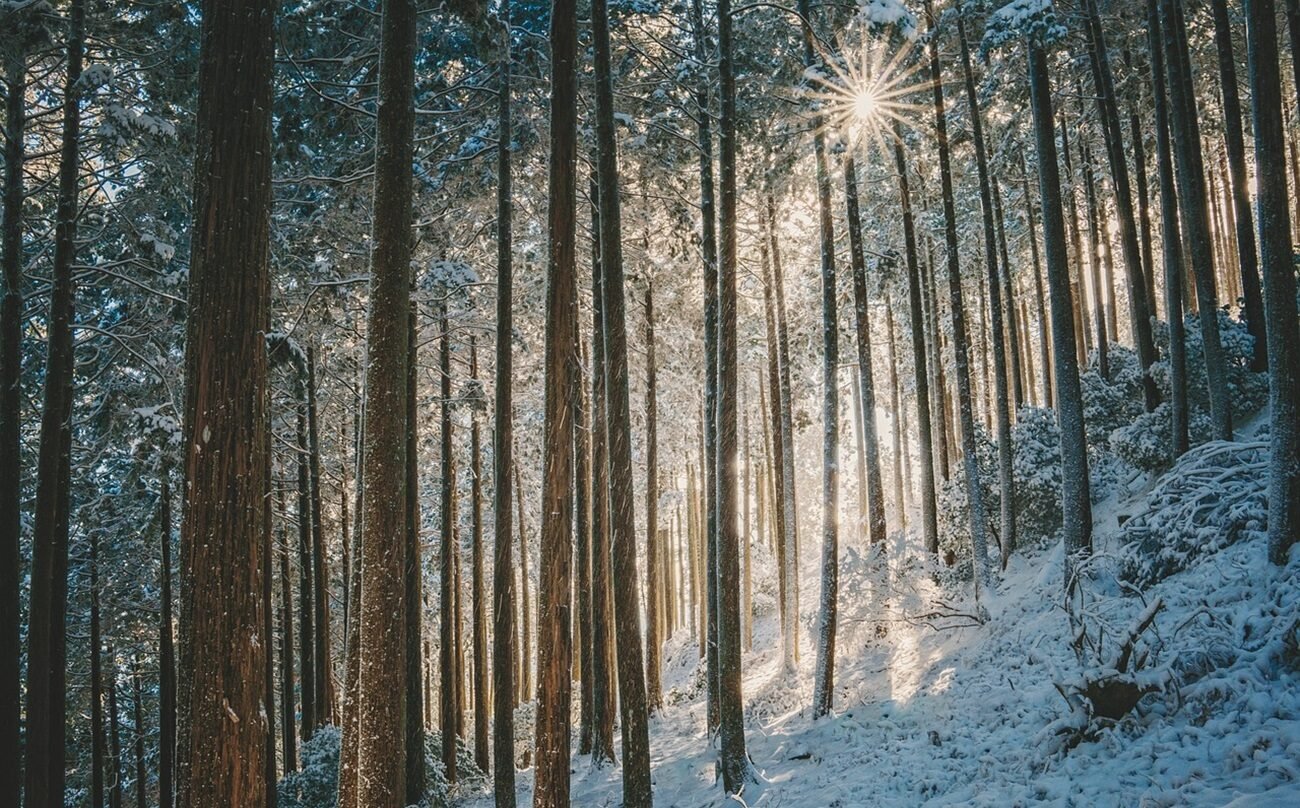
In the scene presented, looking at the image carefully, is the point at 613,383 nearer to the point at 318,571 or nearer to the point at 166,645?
the point at 318,571

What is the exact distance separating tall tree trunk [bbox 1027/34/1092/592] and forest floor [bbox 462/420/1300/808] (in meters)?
0.95

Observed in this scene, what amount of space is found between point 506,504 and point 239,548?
18.7 ft

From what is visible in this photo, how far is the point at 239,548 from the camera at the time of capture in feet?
14.0

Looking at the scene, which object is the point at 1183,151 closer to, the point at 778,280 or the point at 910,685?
the point at 778,280

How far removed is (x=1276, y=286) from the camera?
6.93m

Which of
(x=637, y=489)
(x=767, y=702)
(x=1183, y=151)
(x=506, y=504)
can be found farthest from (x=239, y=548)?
(x=637, y=489)

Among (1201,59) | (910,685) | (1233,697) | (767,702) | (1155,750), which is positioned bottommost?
(767,702)

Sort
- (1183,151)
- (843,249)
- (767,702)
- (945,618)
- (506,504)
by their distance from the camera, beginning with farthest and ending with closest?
1. (843,249)
2. (767,702)
3. (945,618)
4. (1183,151)
5. (506,504)

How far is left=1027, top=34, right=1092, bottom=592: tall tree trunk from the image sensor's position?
1030 centimetres

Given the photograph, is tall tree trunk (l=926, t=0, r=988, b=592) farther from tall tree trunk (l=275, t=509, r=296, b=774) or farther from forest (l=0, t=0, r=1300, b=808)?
tall tree trunk (l=275, t=509, r=296, b=774)

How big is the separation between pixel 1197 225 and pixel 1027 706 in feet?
28.6

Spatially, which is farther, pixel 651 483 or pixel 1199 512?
pixel 651 483

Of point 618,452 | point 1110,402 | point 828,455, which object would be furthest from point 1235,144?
point 618,452

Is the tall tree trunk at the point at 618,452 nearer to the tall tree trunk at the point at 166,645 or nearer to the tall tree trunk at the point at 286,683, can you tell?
the tall tree trunk at the point at 166,645
